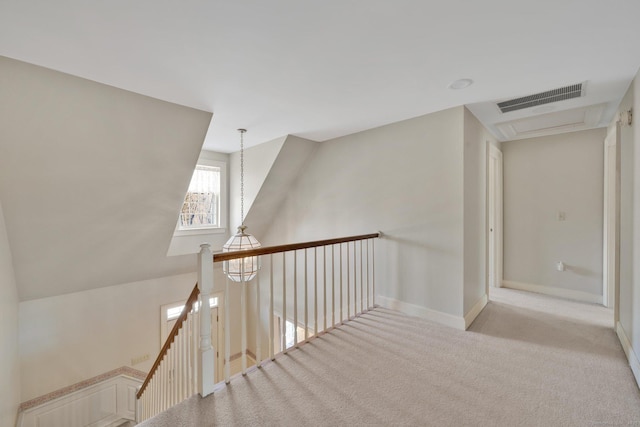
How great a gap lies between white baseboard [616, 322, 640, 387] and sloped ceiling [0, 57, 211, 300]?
14.2 feet

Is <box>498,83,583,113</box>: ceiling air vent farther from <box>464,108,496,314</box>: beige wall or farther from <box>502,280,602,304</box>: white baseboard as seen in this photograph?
<box>502,280,602,304</box>: white baseboard

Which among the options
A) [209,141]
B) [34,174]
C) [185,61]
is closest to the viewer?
[185,61]

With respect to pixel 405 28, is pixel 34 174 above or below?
below

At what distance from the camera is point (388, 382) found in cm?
197

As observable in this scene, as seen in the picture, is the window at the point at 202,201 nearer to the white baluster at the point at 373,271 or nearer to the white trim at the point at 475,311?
the white baluster at the point at 373,271

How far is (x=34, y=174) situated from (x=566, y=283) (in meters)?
6.34

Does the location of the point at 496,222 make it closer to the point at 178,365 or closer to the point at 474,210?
the point at 474,210

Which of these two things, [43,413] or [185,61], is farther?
[43,413]

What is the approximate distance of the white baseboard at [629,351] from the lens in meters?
1.91

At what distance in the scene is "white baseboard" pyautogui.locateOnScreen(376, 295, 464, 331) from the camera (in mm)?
2825

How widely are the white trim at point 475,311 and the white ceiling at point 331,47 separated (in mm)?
2233

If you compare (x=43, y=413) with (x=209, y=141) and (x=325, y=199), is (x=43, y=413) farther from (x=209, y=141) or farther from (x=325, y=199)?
(x=325, y=199)

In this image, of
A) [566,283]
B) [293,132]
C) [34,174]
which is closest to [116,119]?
[34,174]

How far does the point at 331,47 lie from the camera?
1.78m
